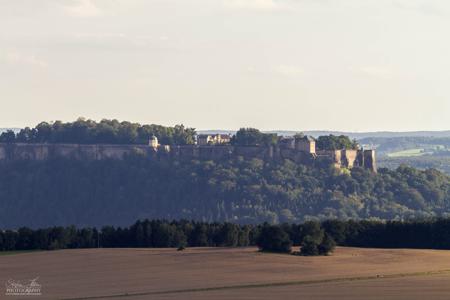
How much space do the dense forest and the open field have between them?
359 centimetres

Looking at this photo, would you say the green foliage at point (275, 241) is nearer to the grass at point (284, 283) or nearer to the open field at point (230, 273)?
the open field at point (230, 273)

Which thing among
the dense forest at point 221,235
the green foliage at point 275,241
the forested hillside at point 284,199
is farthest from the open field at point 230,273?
the forested hillside at point 284,199

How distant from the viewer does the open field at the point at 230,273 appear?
75.6 m

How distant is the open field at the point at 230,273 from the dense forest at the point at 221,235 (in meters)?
3.59

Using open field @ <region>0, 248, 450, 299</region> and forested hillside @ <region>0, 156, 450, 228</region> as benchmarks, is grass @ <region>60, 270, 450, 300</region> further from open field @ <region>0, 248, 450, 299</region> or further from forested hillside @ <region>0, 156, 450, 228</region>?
forested hillside @ <region>0, 156, 450, 228</region>

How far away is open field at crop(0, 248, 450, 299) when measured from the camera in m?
75.6

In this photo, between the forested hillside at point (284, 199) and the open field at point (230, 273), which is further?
the forested hillside at point (284, 199)

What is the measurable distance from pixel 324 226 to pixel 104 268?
22.6 meters

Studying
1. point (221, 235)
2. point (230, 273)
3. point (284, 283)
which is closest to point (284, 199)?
point (221, 235)

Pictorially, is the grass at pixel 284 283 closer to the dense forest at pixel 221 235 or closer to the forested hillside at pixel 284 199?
the dense forest at pixel 221 235

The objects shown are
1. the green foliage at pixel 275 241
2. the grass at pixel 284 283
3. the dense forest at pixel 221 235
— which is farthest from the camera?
the dense forest at pixel 221 235

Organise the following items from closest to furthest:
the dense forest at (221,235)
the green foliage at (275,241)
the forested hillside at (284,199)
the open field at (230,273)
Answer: the open field at (230,273) < the green foliage at (275,241) < the dense forest at (221,235) < the forested hillside at (284,199)

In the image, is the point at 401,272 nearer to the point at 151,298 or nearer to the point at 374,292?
the point at 374,292

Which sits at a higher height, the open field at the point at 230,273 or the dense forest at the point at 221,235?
the dense forest at the point at 221,235
